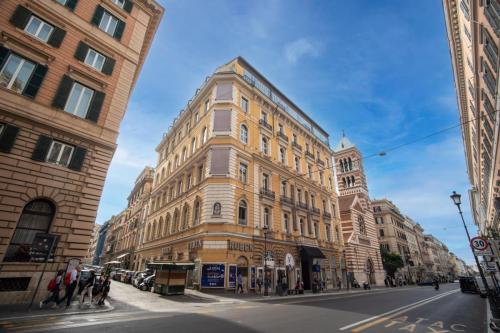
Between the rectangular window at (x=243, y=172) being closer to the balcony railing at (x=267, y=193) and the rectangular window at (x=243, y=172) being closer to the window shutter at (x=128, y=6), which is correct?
the balcony railing at (x=267, y=193)

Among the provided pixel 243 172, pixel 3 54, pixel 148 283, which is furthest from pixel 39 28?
pixel 148 283

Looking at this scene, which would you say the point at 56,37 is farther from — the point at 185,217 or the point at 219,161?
the point at 185,217

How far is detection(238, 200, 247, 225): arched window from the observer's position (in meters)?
23.4

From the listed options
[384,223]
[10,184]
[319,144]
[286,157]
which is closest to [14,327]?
[10,184]

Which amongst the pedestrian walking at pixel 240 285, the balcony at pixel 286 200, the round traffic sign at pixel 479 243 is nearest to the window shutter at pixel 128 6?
the balcony at pixel 286 200

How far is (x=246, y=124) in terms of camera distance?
2778 cm

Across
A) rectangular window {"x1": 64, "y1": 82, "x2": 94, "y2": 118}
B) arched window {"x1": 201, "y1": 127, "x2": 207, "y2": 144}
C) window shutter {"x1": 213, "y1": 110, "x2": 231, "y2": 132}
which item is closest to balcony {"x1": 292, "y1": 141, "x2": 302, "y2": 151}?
window shutter {"x1": 213, "y1": 110, "x2": 231, "y2": 132}

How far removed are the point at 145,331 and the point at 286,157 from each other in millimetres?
27366

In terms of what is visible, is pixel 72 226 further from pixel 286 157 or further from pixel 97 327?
pixel 286 157

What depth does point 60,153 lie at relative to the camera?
1395cm

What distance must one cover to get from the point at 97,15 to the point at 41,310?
1911cm

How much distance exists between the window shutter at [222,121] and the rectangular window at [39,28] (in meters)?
14.5

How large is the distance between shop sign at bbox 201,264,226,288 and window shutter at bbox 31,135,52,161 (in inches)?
540

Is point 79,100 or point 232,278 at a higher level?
point 79,100
